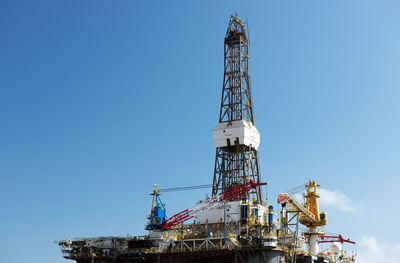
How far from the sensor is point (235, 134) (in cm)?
8100

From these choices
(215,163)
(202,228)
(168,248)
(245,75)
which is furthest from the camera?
(245,75)

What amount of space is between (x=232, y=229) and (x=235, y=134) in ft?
68.5

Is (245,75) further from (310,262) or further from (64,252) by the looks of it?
(64,252)

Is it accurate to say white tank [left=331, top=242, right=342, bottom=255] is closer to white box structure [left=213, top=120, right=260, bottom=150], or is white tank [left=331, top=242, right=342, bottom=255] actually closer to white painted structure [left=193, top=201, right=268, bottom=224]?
white painted structure [left=193, top=201, right=268, bottom=224]

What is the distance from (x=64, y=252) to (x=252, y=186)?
2945 cm

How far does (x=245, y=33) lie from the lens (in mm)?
91000

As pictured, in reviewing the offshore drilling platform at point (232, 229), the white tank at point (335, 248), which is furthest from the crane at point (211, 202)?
the white tank at point (335, 248)

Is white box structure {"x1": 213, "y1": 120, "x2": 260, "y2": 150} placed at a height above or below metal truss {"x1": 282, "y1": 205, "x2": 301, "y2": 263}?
above

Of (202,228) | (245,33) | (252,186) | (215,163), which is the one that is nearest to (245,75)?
(245,33)

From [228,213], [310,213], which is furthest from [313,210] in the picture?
[228,213]

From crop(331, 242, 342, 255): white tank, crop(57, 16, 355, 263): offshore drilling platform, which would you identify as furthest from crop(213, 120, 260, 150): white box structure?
crop(331, 242, 342, 255): white tank

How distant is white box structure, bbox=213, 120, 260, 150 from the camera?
8038 centimetres

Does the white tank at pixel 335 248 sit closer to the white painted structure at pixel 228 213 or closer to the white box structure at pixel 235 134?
the white painted structure at pixel 228 213

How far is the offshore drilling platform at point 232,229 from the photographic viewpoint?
60094mm
